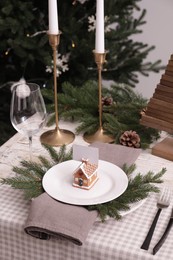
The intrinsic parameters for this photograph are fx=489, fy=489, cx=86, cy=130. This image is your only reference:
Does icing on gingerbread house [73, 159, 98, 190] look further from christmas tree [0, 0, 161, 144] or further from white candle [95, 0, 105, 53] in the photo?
christmas tree [0, 0, 161, 144]

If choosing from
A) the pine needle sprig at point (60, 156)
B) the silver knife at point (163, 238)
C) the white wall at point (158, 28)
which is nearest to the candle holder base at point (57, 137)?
the pine needle sprig at point (60, 156)

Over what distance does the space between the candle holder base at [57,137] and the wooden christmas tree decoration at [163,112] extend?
0.79 feet

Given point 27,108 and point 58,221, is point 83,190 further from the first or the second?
point 27,108

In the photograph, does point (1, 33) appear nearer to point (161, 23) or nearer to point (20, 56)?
point (20, 56)

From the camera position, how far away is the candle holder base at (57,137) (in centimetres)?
152

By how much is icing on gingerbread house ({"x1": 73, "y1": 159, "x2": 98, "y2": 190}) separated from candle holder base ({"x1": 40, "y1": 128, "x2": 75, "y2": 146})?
0.31m

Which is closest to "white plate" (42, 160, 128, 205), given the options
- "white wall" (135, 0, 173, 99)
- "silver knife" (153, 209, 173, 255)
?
"silver knife" (153, 209, 173, 255)

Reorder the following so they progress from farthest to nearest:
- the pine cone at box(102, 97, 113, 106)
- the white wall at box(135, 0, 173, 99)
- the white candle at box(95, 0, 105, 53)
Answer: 1. the white wall at box(135, 0, 173, 99)
2. the pine cone at box(102, 97, 113, 106)
3. the white candle at box(95, 0, 105, 53)

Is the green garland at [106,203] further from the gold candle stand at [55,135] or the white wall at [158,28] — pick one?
the white wall at [158,28]

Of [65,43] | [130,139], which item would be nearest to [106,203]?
[130,139]

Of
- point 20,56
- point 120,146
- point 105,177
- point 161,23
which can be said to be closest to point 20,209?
point 105,177

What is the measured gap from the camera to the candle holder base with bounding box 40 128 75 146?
152cm

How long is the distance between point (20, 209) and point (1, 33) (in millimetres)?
1398

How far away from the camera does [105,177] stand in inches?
48.3
